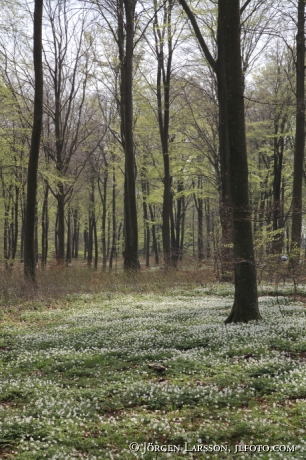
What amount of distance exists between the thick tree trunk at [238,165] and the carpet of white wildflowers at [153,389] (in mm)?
996

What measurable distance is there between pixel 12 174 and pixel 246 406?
26.9 meters

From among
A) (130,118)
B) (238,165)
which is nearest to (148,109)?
(130,118)

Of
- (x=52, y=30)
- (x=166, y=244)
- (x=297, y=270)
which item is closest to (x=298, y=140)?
(x=297, y=270)

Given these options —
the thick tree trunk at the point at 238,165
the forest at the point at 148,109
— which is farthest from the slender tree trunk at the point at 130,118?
the thick tree trunk at the point at 238,165

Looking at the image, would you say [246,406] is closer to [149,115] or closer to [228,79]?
[228,79]

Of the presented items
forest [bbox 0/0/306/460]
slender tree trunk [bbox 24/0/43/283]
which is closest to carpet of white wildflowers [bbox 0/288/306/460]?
forest [bbox 0/0/306/460]

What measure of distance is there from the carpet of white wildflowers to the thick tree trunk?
1.00m

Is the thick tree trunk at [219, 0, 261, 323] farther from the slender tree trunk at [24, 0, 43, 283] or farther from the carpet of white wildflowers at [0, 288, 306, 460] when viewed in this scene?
the slender tree trunk at [24, 0, 43, 283]

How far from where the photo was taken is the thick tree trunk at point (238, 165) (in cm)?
Result: 934

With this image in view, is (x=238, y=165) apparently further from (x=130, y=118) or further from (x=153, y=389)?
(x=130, y=118)

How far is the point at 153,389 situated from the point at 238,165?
20.2 feet

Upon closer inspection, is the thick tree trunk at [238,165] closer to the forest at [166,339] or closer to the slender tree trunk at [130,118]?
the forest at [166,339]

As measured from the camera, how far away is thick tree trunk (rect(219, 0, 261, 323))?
934 cm

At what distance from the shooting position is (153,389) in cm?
540
